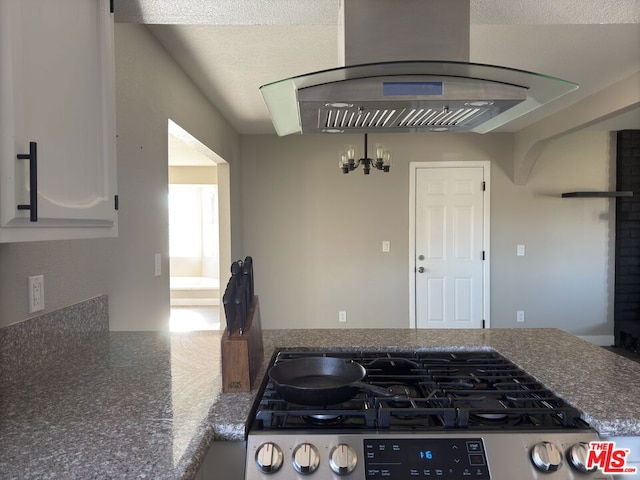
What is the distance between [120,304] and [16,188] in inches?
45.1

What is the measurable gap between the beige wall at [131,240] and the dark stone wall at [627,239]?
4.30m

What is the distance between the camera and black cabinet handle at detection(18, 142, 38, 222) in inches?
30.1

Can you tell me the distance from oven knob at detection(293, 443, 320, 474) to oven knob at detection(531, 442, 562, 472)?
0.46 metres

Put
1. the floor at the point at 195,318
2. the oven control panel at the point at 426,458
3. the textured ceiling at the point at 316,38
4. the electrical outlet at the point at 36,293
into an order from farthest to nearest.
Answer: the floor at the point at 195,318, the textured ceiling at the point at 316,38, the electrical outlet at the point at 36,293, the oven control panel at the point at 426,458

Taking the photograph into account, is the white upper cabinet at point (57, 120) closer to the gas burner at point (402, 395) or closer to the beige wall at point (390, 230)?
the gas burner at point (402, 395)

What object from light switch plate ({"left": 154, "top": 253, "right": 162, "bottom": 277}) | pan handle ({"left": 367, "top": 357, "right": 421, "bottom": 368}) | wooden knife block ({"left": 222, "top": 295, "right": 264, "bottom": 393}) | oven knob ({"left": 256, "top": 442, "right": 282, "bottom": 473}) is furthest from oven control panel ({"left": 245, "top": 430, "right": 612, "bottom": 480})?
light switch plate ({"left": 154, "top": 253, "right": 162, "bottom": 277})

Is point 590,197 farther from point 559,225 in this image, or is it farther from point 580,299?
point 580,299

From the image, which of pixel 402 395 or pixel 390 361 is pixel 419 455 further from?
pixel 390 361

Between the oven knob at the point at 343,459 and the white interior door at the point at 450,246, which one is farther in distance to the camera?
the white interior door at the point at 450,246

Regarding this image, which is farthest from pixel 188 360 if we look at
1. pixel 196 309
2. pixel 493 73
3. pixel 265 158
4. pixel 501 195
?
pixel 196 309

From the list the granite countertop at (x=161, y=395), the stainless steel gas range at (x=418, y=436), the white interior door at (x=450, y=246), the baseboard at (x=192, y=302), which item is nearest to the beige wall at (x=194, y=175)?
the baseboard at (x=192, y=302)

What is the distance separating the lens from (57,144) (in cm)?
88

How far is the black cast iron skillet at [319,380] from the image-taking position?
3.12 feet

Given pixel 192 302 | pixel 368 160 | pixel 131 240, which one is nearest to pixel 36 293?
pixel 131 240
